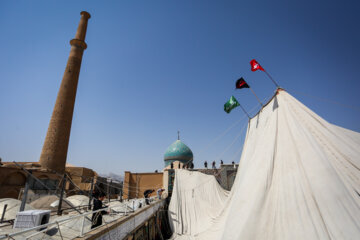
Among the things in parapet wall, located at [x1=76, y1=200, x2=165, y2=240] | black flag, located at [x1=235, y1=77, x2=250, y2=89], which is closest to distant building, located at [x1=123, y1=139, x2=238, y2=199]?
parapet wall, located at [x1=76, y1=200, x2=165, y2=240]

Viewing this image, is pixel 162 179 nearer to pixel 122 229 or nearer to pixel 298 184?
pixel 122 229

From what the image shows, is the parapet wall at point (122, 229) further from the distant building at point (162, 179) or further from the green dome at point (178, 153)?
the green dome at point (178, 153)

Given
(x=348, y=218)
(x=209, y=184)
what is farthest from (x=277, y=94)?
(x=209, y=184)

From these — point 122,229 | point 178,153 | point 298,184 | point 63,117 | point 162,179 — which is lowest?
point 122,229

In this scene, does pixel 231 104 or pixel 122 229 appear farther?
pixel 231 104

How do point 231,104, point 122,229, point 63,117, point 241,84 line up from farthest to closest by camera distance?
point 63,117, point 231,104, point 241,84, point 122,229

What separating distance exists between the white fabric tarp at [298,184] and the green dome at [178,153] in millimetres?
22130

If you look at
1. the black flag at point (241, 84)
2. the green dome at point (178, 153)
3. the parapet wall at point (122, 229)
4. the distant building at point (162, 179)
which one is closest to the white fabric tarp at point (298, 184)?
the black flag at point (241, 84)

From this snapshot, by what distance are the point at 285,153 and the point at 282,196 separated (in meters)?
1.12

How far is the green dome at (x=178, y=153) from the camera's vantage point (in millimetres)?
27406

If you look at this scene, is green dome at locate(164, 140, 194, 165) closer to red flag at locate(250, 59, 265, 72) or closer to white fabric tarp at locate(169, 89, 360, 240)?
red flag at locate(250, 59, 265, 72)

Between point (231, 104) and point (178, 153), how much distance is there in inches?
738

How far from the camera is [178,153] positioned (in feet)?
90.3

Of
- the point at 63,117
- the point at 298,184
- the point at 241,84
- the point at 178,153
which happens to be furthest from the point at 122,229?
the point at 178,153
